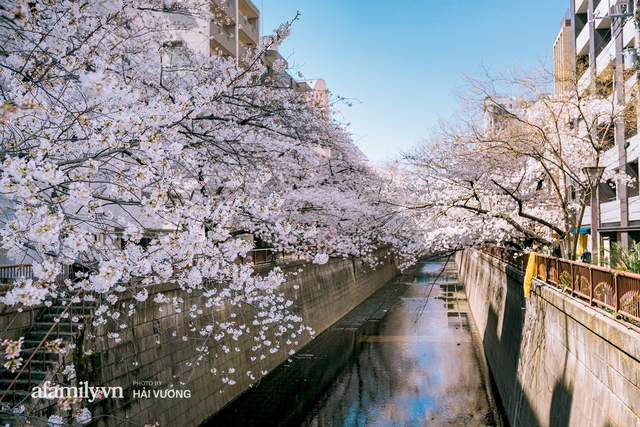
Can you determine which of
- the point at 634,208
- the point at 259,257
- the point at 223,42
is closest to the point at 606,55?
the point at 634,208

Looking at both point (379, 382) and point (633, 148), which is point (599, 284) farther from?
point (633, 148)

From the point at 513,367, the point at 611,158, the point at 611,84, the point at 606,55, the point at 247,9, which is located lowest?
the point at 513,367

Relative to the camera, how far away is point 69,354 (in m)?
9.28

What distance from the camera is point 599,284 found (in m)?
8.01

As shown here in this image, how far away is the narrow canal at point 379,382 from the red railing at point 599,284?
5072 mm

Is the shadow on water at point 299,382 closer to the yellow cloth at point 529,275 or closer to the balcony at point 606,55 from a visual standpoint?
the yellow cloth at point 529,275

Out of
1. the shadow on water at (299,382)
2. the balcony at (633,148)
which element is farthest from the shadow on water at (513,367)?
the balcony at (633,148)

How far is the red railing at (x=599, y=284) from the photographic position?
658cm

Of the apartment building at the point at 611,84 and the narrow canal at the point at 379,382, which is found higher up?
the apartment building at the point at 611,84

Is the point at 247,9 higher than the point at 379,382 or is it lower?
higher

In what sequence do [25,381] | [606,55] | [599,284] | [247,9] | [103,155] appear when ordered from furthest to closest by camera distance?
[247,9] < [606,55] < [25,381] < [599,284] < [103,155]

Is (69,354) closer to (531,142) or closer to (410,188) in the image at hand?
(531,142)

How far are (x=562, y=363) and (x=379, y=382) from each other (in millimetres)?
9969

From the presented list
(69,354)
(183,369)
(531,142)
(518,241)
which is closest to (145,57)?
(69,354)
